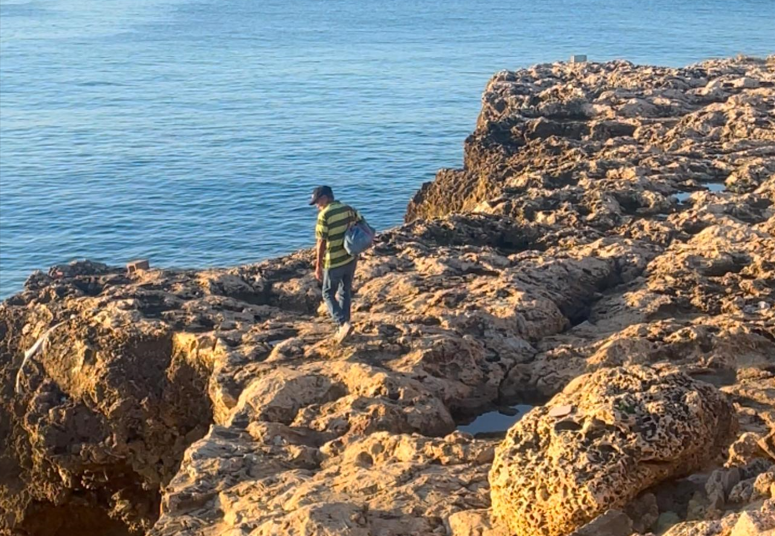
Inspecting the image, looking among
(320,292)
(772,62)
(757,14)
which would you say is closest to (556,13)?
(757,14)

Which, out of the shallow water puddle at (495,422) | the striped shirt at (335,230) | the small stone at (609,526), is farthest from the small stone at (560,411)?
the striped shirt at (335,230)

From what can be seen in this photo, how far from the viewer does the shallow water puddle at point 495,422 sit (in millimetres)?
11445

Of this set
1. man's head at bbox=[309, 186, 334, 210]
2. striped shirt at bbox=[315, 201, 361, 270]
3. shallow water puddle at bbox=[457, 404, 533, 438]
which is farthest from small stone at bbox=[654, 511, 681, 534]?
man's head at bbox=[309, 186, 334, 210]

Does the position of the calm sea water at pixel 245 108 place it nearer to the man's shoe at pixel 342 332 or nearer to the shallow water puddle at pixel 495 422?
the man's shoe at pixel 342 332

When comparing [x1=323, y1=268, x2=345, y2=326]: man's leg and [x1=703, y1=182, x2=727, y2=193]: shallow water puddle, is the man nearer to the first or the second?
[x1=323, y1=268, x2=345, y2=326]: man's leg

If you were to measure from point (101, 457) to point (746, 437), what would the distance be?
8159 millimetres

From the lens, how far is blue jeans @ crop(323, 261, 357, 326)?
506 inches

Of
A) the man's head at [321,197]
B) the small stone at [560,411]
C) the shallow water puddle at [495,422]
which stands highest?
the man's head at [321,197]

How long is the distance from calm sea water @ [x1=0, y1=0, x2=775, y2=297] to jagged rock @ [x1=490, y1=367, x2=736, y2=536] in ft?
82.9

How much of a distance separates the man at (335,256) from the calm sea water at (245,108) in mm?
20637

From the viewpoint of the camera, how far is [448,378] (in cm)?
1209

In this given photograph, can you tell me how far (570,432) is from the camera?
337 inches

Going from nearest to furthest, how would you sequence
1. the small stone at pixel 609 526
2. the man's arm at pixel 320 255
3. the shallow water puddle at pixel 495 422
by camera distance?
the small stone at pixel 609 526 → the shallow water puddle at pixel 495 422 → the man's arm at pixel 320 255

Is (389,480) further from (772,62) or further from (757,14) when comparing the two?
(757,14)
